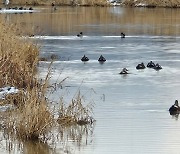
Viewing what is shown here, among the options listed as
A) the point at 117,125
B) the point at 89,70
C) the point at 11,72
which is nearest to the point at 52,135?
the point at 117,125

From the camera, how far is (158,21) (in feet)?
133

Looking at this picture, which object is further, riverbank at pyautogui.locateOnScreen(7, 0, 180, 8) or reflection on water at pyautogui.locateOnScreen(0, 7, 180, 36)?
riverbank at pyautogui.locateOnScreen(7, 0, 180, 8)

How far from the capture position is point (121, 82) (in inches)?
644

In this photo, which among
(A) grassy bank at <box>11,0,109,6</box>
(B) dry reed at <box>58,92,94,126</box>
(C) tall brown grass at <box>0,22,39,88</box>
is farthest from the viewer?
(A) grassy bank at <box>11,0,109,6</box>

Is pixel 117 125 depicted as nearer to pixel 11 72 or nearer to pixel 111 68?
pixel 11 72

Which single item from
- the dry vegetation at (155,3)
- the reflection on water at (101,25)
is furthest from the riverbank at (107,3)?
the reflection on water at (101,25)

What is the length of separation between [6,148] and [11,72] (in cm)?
404

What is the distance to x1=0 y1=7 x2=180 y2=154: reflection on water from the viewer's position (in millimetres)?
9828

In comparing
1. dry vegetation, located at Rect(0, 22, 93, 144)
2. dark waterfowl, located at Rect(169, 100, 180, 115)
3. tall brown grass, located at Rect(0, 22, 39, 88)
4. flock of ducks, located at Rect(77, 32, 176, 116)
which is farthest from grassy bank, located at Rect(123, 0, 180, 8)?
dark waterfowl, located at Rect(169, 100, 180, 115)

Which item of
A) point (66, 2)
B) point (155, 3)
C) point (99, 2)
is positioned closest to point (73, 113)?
point (155, 3)

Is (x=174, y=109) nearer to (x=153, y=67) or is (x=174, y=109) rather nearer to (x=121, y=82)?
(x=121, y=82)

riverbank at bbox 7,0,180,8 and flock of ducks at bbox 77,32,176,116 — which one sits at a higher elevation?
riverbank at bbox 7,0,180,8

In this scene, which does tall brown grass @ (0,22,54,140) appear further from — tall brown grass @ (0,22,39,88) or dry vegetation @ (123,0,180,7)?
dry vegetation @ (123,0,180,7)

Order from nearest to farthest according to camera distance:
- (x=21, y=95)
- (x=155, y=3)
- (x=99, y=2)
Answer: (x=21, y=95), (x=155, y=3), (x=99, y=2)
